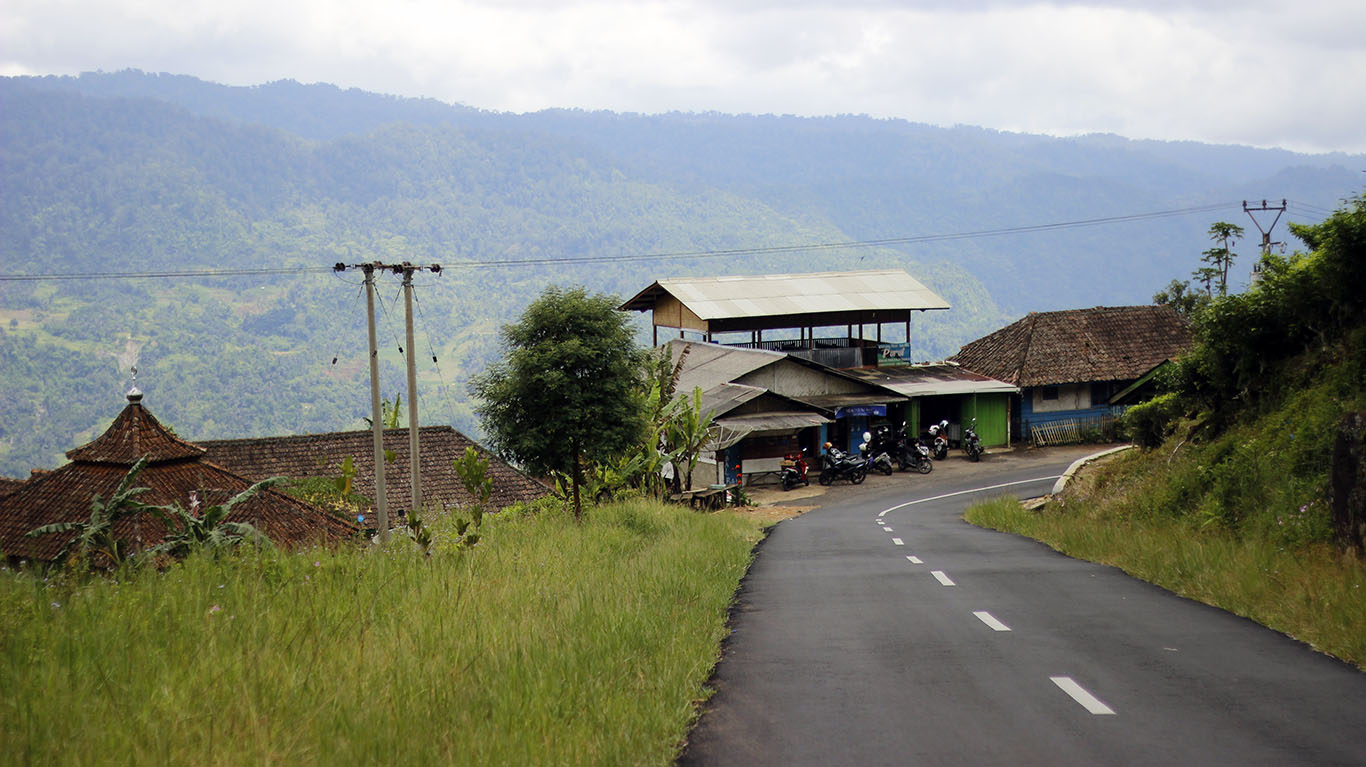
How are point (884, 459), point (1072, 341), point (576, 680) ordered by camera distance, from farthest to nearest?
1. point (1072, 341)
2. point (884, 459)
3. point (576, 680)

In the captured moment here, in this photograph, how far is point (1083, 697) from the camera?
6.95 meters

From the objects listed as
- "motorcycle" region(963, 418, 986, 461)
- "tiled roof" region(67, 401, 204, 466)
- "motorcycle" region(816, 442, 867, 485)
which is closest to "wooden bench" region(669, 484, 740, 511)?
"motorcycle" region(816, 442, 867, 485)

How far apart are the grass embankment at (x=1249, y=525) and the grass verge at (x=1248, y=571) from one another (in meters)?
0.02

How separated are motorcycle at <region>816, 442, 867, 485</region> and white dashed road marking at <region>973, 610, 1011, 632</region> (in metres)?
34.7

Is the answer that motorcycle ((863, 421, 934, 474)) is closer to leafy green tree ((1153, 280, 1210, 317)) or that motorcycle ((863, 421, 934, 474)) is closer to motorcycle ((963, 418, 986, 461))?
motorcycle ((963, 418, 986, 461))

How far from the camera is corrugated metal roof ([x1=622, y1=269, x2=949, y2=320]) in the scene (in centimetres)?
5450

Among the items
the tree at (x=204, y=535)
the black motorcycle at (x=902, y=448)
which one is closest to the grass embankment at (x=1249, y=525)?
the tree at (x=204, y=535)

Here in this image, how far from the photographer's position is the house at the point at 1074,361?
176 ft

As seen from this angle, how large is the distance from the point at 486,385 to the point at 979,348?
39.1m

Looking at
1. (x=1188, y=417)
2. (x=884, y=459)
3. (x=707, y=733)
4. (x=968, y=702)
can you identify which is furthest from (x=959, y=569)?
(x=884, y=459)

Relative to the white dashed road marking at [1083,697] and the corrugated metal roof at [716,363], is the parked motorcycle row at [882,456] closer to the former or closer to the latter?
the corrugated metal roof at [716,363]

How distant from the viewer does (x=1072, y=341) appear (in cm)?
5603

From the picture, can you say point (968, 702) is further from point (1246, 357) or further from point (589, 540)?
point (1246, 357)

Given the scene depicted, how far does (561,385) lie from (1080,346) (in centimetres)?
3709
